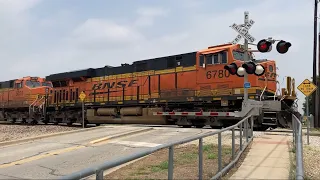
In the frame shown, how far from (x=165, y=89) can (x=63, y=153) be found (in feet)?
31.0

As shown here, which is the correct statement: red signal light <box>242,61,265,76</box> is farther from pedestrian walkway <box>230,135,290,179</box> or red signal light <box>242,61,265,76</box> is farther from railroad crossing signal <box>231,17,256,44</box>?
pedestrian walkway <box>230,135,290,179</box>

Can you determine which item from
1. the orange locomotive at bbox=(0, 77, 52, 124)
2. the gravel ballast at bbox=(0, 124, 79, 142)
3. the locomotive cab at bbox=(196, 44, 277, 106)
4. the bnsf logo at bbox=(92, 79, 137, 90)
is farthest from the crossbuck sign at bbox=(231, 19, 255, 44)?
the orange locomotive at bbox=(0, 77, 52, 124)

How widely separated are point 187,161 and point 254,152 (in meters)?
3.00

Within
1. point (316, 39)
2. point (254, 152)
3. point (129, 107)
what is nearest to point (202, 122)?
point (129, 107)

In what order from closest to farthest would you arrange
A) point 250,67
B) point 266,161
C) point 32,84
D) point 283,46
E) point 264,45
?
point 266,161, point 283,46, point 264,45, point 250,67, point 32,84

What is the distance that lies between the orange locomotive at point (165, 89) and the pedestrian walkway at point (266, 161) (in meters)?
4.47

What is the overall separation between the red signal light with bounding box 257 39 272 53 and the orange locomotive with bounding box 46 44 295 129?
441 centimetres

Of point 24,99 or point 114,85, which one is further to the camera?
point 24,99

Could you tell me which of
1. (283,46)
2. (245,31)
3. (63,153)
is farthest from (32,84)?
(283,46)

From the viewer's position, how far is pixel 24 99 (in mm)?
28891

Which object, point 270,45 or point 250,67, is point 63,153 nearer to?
point 250,67

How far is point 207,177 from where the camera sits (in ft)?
20.3

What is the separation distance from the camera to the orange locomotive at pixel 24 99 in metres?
27.7

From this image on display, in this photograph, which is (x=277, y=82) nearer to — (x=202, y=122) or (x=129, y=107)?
(x=202, y=122)
